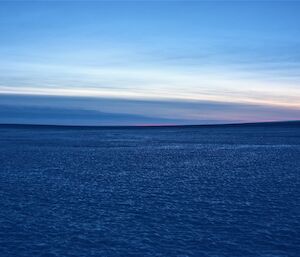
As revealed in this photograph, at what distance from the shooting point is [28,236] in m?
20.0

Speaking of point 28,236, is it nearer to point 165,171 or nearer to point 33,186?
point 33,186

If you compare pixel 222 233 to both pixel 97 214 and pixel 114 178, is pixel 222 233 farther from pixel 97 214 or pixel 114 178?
pixel 114 178

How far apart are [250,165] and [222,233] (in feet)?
85.1

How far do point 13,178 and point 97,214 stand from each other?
14.6 meters

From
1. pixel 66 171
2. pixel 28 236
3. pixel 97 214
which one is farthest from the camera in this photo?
pixel 66 171

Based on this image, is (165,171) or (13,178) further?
(165,171)

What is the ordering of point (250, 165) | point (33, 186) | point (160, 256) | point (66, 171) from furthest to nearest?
point (250, 165) → point (66, 171) → point (33, 186) → point (160, 256)

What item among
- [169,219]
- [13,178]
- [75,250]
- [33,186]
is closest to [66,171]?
[13,178]

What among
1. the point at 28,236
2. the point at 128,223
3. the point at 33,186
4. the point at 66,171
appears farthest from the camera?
the point at 66,171

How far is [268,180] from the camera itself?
115ft

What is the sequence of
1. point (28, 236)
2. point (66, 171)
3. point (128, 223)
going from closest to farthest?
point (28, 236) → point (128, 223) → point (66, 171)

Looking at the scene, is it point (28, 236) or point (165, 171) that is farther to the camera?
point (165, 171)

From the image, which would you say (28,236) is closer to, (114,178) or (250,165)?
(114,178)

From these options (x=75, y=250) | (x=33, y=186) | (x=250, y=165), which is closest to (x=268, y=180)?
(x=250, y=165)
